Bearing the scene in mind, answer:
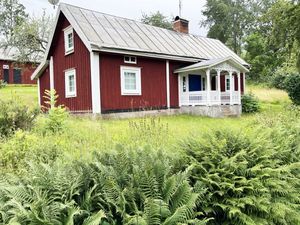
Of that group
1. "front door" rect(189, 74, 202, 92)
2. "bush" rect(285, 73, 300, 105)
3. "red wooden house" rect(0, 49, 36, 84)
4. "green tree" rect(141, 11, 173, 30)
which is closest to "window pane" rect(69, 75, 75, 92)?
"front door" rect(189, 74, 202, 92)

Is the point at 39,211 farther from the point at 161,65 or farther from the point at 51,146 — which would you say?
the point at 161,65

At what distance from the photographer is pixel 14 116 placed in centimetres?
628

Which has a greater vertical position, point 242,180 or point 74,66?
point 74,66

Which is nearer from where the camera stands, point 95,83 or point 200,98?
point 95,83

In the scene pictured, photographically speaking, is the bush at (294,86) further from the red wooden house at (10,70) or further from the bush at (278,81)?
the red wooden house at (10,70)

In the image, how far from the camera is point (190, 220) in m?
2.45

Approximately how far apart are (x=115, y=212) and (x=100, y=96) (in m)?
11.2

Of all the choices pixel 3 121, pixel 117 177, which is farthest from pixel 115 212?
pixel 3 121

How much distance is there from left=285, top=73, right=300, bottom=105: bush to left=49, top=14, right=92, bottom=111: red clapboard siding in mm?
13564

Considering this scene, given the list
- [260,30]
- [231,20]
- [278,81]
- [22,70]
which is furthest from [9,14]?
[260,30]

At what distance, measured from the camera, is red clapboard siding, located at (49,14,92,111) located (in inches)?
541

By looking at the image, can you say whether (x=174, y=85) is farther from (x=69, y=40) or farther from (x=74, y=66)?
(x=69, y=40)

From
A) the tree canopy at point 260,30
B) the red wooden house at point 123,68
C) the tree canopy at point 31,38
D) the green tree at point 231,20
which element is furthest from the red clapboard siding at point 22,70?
the green tree at point 231,20

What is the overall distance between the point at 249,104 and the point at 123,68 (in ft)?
29.8
